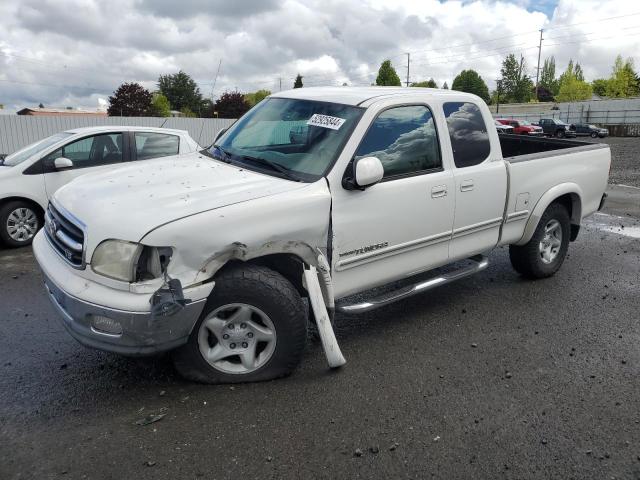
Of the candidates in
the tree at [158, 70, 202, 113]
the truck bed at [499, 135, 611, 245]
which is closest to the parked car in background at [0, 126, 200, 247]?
the truck bed at [499, 135, 611, 245]

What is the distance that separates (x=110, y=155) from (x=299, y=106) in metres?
4.41

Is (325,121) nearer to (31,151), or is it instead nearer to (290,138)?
(290,138)

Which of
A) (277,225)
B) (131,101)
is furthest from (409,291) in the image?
(131,101)

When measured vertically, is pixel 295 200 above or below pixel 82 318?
above

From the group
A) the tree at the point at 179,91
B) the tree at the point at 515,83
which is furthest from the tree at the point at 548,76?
the tree at the point at 179,91

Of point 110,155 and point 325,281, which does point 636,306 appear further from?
point 110,155

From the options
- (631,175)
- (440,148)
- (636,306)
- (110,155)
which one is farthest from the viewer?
(631,175)

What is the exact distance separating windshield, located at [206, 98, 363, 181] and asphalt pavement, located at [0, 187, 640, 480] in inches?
55.8

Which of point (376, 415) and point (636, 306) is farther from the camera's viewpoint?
point (636, 306)

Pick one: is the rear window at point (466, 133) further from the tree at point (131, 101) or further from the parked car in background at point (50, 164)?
the tree at point (131, 101)

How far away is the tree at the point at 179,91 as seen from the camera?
278ft

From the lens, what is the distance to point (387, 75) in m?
63.0

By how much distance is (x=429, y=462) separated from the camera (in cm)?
283

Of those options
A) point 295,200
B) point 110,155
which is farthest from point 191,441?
point 110,155
